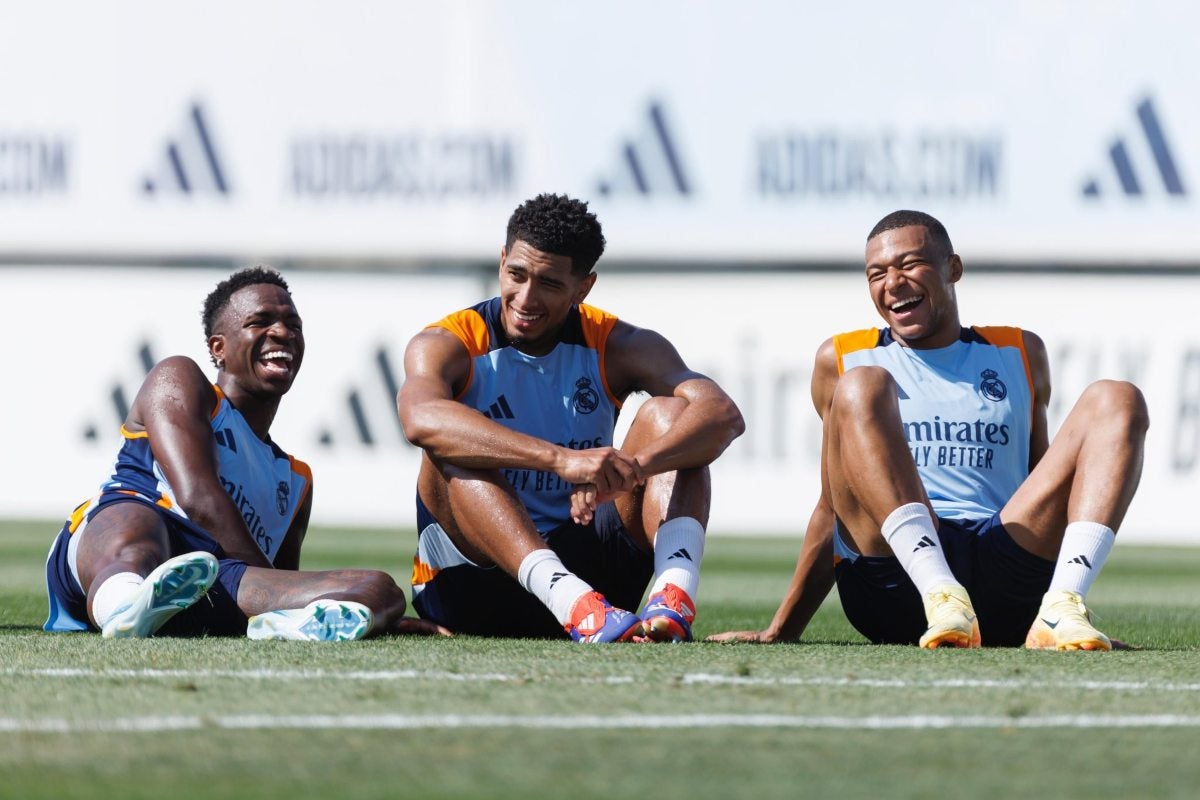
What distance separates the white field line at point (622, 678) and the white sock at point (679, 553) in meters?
0.94

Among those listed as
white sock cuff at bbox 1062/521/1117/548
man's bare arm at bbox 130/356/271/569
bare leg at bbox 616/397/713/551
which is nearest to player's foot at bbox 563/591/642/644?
bare leg at bbox 616/397/713/551

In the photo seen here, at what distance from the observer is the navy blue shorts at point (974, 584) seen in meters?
4.85

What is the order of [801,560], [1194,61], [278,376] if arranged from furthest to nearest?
[1194,61] < [278,376] < [801,560]

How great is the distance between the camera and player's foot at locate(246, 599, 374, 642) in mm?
4797

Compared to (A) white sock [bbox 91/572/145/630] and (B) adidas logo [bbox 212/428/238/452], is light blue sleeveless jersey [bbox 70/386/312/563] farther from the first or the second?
(A) white sock [bbox 91/572/145/630]

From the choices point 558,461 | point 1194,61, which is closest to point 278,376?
point 558,461

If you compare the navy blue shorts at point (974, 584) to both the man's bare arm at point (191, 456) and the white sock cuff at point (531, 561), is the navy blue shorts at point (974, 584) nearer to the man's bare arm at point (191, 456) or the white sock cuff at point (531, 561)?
the white sock cuff at point (531, 561)

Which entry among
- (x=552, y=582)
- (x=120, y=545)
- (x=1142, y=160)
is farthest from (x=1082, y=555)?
(x=1142, y=160)

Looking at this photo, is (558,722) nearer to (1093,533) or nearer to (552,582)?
(552,582)

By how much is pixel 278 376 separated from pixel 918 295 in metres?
1.95

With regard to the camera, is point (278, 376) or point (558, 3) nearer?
point (278, 376)

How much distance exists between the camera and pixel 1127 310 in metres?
16.8

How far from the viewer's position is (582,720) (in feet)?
10.5

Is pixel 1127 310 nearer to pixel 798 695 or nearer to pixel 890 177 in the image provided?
pixel 890 177
